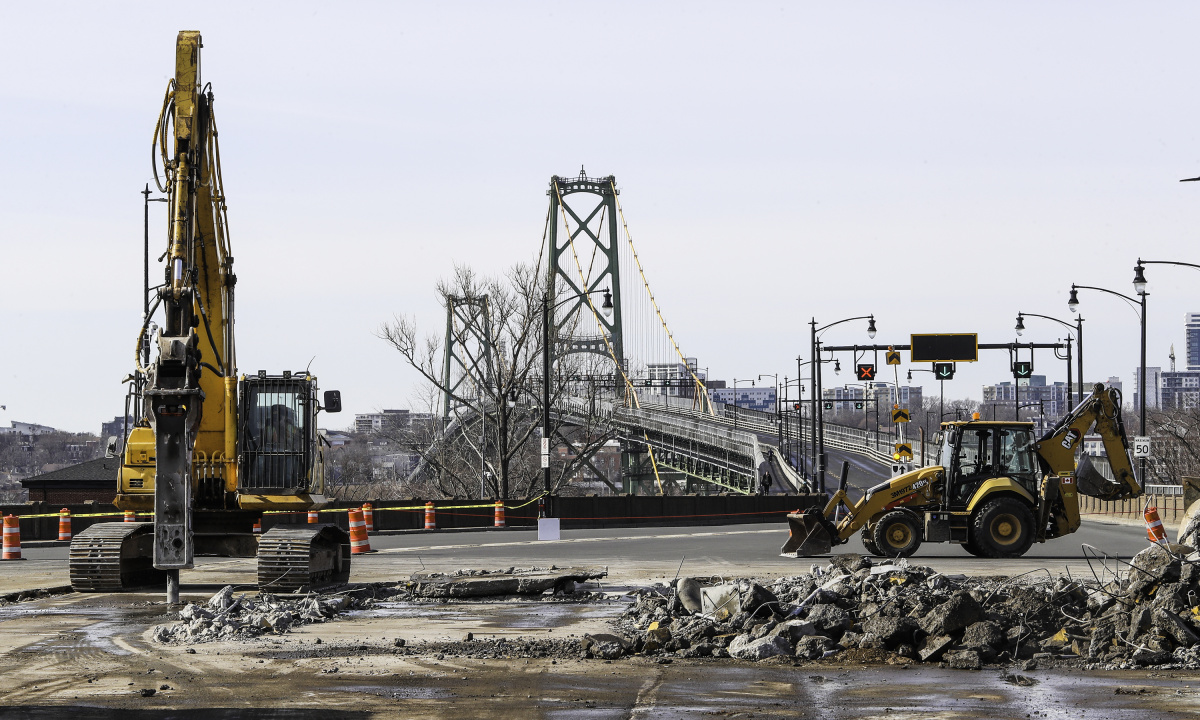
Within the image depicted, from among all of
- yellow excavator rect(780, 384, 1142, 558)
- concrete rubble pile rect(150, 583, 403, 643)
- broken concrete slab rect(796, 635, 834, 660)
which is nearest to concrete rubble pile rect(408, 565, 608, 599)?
concrete rubble pile rect(150, 583, 403, 643)

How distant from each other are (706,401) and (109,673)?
86.2 metres

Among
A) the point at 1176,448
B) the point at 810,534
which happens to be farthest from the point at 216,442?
the point at 1176,448

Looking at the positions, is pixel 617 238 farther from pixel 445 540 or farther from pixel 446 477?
pixel 445 540

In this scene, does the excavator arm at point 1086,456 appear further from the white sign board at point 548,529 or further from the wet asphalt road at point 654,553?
the white sign board at point 548,529

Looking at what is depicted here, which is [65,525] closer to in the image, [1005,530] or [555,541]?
[555,541]

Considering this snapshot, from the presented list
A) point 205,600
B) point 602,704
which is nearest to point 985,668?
point 602,704

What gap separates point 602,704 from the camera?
9703 mm

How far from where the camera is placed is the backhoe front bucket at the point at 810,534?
Result: 2291 cm

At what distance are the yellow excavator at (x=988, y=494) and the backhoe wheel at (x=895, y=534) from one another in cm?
2

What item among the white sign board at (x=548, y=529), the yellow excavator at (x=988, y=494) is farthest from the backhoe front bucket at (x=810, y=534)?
the white sign board at (x=548, y=529)

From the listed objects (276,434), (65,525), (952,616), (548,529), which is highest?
(276,434)

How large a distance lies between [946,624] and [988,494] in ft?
37.5

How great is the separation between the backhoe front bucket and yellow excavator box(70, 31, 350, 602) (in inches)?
322

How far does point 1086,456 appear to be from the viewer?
2308 cm
